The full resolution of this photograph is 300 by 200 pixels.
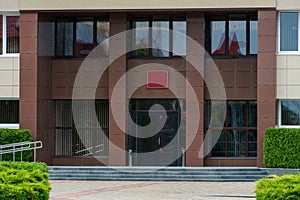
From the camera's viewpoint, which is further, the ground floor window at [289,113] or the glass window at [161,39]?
the glass window at [161,39]

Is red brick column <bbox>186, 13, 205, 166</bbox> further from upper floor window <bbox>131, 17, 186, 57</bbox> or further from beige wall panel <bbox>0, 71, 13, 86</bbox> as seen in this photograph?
beige wall panel <bbox>0, 71, 13, 86</bbox>

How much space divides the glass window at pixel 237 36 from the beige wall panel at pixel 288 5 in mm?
2336

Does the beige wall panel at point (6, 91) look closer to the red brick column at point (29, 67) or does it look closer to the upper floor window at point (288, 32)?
the red brick column at point (29, 67)

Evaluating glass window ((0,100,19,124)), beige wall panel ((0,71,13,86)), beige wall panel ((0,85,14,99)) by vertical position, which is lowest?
glass window ((0,100,19,124))

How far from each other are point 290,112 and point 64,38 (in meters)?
9.76

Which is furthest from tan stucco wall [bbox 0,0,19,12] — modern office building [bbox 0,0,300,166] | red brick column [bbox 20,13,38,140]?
red brick column [bbox 20,13,38,140]

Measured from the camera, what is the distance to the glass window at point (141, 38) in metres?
29.8

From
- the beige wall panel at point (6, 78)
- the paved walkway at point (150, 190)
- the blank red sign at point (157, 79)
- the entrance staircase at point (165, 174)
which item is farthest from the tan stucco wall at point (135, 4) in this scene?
the paved walkway at point (150, 190)

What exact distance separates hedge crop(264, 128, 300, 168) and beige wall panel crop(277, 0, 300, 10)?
4625mm

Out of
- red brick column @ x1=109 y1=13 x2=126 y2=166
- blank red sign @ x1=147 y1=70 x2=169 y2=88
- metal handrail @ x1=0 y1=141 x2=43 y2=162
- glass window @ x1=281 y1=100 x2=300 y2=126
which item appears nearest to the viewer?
metal handrail @ x1=0 y1=141 x2=43 y2=162

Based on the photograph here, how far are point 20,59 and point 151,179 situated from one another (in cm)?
706

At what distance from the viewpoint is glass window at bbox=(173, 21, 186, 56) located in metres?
29.4

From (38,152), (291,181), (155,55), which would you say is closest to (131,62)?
(155,55)

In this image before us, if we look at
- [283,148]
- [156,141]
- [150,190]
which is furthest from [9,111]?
[283,148]
